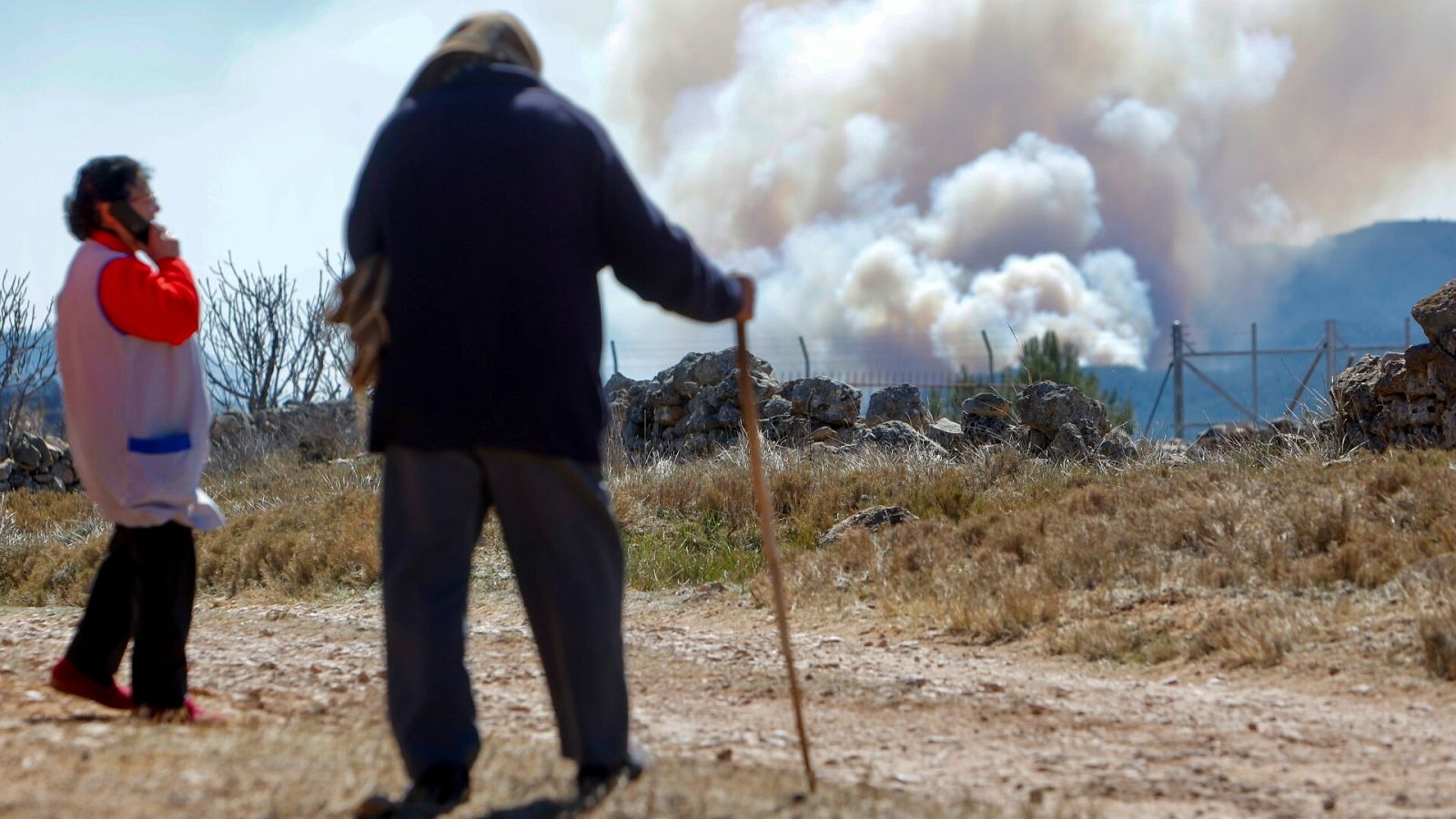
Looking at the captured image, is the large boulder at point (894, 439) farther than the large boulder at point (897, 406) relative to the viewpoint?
No

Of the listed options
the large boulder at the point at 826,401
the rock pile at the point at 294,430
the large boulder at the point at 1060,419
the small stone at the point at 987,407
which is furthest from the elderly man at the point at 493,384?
the rock pile at the point at 294,430

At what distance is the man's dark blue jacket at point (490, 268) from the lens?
9.63ft

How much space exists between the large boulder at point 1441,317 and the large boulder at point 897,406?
524 cm

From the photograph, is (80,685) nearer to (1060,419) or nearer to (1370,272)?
(1060,419)

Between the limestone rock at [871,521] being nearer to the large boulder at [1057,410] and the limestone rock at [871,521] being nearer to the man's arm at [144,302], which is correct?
the large boulder at [1057,410]

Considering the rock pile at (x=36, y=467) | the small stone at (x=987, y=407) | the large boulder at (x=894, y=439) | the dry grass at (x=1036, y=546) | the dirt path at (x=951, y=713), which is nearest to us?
the dirt path at (x=951, y=713)

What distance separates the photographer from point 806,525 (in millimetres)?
9023

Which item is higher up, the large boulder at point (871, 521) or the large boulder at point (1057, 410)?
the large boulder at point (1057, 410)

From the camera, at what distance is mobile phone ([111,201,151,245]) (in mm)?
4293

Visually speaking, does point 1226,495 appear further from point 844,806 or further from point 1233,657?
point 844,806

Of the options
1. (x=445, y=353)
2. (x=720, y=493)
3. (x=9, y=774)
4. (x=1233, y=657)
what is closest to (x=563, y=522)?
(x=445, y=353)

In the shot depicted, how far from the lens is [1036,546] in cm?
742

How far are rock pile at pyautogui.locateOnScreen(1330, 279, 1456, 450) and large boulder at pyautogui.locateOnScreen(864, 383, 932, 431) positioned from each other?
4.78 m

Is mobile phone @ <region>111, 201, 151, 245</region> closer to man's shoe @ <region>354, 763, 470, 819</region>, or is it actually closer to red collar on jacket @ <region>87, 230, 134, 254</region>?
red collar on jacket @ <region>87, 230, 134, 254</region>
